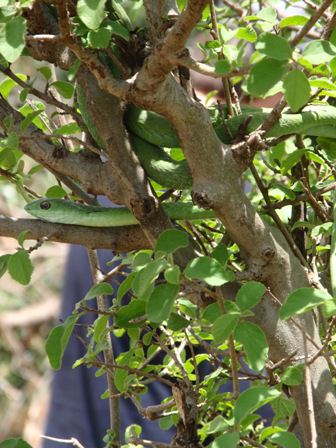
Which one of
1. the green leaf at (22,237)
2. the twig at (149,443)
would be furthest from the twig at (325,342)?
the green leaf at (22,237)

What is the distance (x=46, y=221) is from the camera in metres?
1.30

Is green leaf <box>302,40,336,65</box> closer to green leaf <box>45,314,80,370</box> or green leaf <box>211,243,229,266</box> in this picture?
green leaf <box>211,243,229,266</box>

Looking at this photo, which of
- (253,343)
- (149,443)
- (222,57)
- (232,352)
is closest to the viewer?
(253,343)

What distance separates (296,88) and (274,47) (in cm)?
7

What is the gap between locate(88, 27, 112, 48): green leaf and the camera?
102 cm

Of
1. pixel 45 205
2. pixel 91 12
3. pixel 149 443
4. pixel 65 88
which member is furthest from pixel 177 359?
pixel 91 12

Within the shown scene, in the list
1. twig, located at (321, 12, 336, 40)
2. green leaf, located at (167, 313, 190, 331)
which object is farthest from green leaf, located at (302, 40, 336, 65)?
green leaf, located at (167, 313, 190, 331)

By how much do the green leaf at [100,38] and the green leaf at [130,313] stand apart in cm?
37

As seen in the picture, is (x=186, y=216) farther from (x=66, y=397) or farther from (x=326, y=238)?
(x=66, y=397)

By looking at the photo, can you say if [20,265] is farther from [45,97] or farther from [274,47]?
[274,47]

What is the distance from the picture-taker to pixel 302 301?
0.91 m

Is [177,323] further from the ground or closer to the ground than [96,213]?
closer to the ground

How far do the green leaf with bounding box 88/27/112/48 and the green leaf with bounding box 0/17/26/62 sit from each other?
11 cm

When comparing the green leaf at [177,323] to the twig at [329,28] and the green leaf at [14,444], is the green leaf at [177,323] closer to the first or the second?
the green leaf at [14,444]
